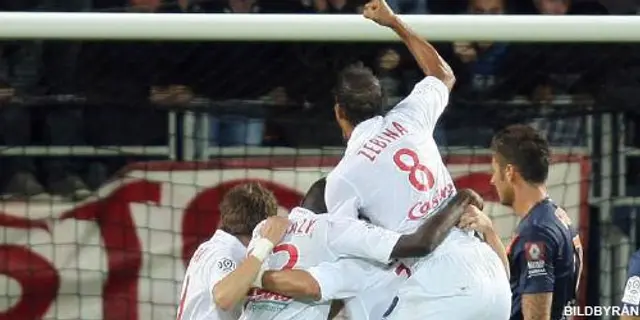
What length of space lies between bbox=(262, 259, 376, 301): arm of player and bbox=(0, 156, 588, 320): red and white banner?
1.69m

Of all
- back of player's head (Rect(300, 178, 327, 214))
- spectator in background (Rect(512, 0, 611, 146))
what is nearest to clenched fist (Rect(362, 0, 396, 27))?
back of player's head (Rect(300, 178, 327, 214))

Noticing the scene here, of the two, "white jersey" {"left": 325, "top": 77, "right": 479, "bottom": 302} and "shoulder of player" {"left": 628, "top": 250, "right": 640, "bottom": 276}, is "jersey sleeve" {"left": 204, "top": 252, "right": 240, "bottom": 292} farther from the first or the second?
"shoulder of player" {"left": 628, "top": 250, "right": 640, "bottom": 276}

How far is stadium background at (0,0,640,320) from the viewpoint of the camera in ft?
23.2

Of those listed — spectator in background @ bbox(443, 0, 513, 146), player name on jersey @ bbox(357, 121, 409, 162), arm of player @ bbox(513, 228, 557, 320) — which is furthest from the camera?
spectator in background @ bbox(443, 0, 513, 146)

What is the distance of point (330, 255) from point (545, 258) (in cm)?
82

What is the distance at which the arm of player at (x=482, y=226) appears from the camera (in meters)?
5.49

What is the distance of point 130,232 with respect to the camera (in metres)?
7.09

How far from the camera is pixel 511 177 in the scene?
591cm

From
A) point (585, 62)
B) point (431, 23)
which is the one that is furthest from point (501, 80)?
point (431, 23)

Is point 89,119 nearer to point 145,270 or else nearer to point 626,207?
point 145,270

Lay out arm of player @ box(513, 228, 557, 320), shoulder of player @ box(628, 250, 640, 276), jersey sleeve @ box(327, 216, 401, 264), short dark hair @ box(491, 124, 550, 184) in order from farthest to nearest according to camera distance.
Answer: short dark hair @ box(491, 124, 550, 184) → arm of player @ box(513, 228, 557, 320) → shoulder of player @ box(628, 250, 640, 276) → jersey sleeve @ box(327, 216, 401, 264)

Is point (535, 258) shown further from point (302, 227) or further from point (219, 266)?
point (219, 266)

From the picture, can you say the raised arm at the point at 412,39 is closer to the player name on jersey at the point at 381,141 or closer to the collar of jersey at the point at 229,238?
the player name on jersey at the point at 381,141

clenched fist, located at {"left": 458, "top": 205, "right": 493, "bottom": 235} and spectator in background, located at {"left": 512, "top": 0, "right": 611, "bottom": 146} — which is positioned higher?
spectator in background, located at {"left": 512, "top": 0, "right": 611, "bottom": 146}
